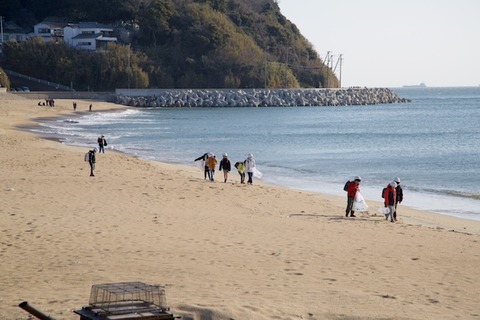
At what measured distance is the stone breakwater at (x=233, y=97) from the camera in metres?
84.4

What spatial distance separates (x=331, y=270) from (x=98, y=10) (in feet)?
312

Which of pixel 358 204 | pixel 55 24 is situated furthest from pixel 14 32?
pixel 358 204

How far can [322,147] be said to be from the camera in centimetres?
4172

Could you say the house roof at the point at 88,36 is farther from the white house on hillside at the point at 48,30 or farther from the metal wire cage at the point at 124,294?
the metal wire cage at the point at 124,294

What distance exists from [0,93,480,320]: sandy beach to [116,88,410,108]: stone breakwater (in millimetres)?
65562

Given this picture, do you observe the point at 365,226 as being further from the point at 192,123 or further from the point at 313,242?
the point at 192,123

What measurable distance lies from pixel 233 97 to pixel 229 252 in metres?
78.8

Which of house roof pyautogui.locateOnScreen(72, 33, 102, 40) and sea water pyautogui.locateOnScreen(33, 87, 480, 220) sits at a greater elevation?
house roof pyautogui.locateOnScreen(72, 33, 102, 40)

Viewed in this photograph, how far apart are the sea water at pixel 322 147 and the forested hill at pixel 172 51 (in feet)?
69.5

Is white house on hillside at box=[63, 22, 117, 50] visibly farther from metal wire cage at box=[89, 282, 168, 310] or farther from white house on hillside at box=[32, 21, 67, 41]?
metal wire cage at box=[89, 282, 168, 310]

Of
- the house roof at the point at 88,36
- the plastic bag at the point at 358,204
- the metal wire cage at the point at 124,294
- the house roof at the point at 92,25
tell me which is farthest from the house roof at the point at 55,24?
the metal wire cage at the point at 124,294

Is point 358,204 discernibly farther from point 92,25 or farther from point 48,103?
point 92,25

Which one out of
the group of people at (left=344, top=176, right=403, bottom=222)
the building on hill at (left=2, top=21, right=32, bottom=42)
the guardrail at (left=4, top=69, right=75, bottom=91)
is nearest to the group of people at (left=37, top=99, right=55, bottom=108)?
the guardrail at (left=4, top=69, right=75, bottom=91)

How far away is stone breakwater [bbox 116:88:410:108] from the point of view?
84438 mm
